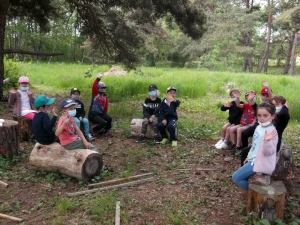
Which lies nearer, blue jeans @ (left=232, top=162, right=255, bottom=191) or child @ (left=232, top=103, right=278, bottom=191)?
child @ (left=232, top=103, right=278, bottom=191)

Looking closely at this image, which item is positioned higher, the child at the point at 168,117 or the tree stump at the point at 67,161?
the child at the point at 168,117

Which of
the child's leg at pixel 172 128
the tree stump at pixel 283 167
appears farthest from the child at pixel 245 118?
the child's leg at pixel 172 128

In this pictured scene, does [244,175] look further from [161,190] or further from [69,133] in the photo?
[69,133]

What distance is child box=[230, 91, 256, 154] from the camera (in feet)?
18.5

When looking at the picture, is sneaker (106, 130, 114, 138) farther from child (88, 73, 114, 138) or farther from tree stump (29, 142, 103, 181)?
tree stump (29, 142, 103, 181)

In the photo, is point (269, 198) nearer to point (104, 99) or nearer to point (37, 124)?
point (37, 124)

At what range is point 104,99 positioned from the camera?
22.8ft

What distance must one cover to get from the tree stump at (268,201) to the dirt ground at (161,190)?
27 cm

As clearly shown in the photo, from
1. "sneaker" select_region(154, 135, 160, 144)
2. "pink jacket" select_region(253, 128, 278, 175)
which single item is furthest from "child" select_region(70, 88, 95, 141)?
"pink jacket" select_region(253, 128, 278, 175)

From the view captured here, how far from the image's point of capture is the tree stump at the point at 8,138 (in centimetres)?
512

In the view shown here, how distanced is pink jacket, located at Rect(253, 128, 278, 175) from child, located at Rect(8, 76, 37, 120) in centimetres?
488

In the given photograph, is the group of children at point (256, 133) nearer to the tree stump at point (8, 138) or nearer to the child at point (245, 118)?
the child at point (245, 118)

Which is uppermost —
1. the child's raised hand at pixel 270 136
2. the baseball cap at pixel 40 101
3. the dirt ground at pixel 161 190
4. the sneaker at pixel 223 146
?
the baseball cap at pixel 40 101

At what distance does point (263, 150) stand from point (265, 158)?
104 millimetres
